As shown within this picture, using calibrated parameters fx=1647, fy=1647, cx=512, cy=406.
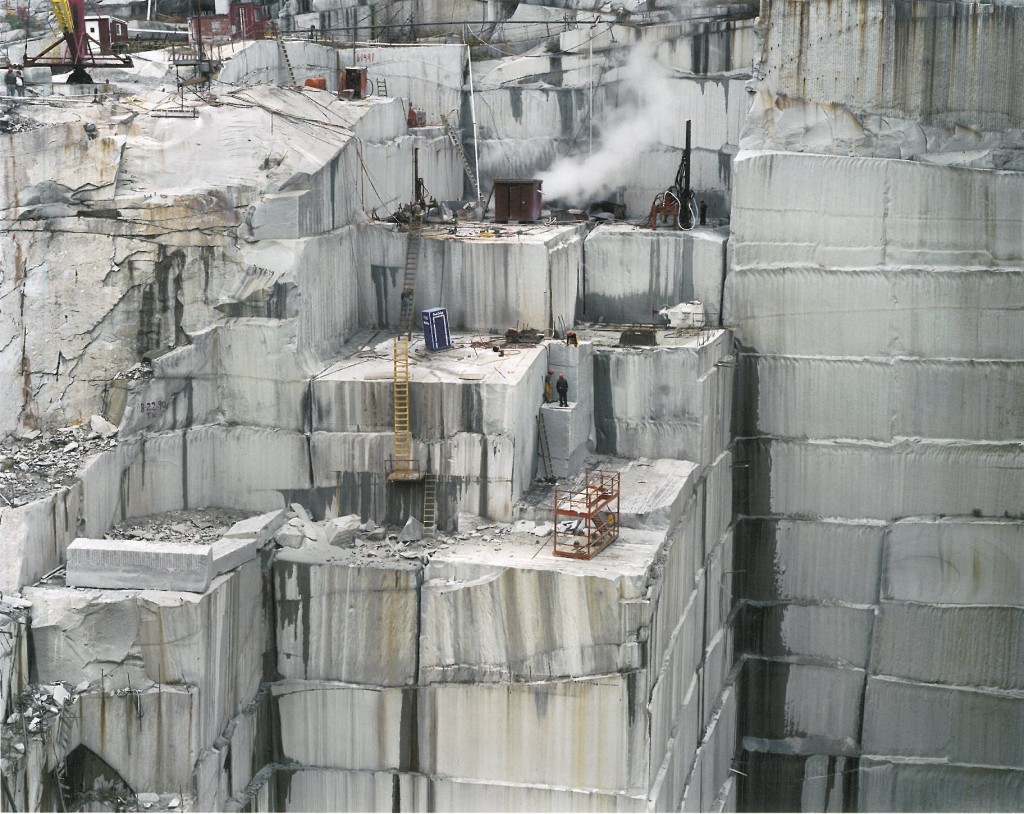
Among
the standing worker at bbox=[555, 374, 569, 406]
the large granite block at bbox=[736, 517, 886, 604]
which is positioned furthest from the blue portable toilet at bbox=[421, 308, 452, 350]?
the large granite block at bbox=[736, 517, 886, 604]

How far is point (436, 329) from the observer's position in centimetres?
3528

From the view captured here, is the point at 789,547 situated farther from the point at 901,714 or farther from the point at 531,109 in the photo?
the point at 531,109

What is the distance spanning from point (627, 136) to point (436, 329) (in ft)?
40.1

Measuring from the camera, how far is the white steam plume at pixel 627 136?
44.7 meters

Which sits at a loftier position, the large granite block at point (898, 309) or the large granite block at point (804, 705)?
the large granite block at point (898, 309)

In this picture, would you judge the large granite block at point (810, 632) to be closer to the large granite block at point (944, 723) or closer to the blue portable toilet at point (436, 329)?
the large granite block at point (944, 723)

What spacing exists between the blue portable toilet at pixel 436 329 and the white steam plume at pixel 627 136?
10.8 metres

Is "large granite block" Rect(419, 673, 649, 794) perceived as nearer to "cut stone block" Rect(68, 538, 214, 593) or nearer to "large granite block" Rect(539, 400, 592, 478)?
"cut stone block" Rect(68, 538, 214, 593)

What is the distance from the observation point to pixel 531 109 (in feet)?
151

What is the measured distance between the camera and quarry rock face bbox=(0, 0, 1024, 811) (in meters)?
31.2

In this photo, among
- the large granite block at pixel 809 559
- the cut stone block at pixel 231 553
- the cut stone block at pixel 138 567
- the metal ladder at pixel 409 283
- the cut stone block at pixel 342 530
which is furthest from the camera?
the large granite block at pixel 809 559

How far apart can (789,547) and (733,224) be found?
26.8ft

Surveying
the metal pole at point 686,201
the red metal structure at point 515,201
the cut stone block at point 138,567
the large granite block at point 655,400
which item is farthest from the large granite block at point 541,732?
the metal pole at point 686,201

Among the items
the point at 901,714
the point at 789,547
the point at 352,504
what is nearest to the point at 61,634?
the point at 352,504
